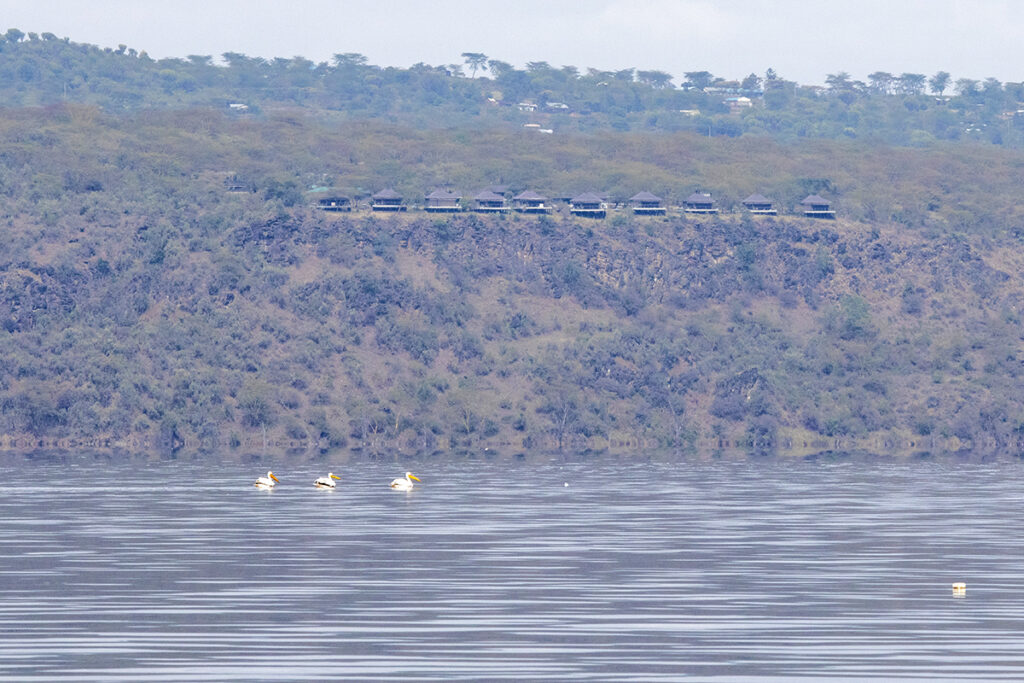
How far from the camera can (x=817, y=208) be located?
149875 millimetres

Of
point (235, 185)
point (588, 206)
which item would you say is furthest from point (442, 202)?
point (235, 185)

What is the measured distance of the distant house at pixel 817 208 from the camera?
14938 centimetres

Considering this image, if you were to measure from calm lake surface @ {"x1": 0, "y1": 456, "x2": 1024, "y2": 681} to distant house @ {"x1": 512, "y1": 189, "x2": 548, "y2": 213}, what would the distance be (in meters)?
72.3

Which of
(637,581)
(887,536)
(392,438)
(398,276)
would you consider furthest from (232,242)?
(637,581)

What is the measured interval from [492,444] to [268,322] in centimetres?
1858

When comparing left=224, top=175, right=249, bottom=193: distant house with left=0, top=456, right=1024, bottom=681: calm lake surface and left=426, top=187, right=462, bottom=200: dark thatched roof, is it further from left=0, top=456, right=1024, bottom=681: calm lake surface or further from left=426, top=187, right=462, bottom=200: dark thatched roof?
left=0, top=456, right=1024, bottom=681: calm lake surface

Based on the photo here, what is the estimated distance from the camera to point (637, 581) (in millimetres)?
40406

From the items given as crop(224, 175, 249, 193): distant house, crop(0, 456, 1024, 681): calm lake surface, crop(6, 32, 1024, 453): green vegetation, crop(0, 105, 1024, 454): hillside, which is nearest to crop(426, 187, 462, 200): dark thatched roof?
crop(0, 105, 1024, 454): hillside

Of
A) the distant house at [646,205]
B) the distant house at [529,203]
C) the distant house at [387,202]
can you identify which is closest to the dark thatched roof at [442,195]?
the distant house at [387,202]

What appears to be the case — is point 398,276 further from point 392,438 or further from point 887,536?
point 887,536

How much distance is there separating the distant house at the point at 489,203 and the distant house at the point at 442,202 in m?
1.38

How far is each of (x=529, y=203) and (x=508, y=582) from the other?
106516 millimetres

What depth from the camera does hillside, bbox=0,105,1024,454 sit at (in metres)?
109

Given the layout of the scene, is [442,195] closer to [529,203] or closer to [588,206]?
[529,203]
